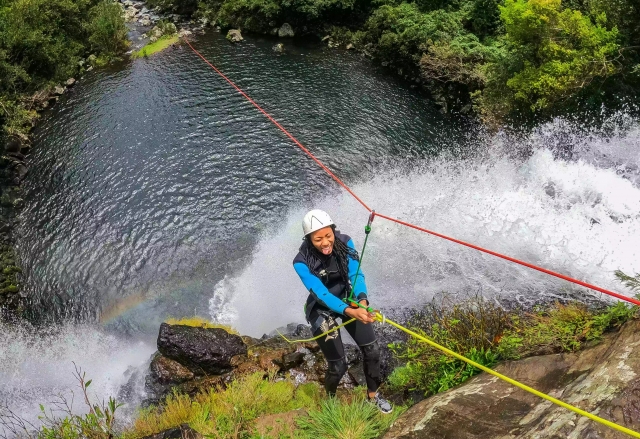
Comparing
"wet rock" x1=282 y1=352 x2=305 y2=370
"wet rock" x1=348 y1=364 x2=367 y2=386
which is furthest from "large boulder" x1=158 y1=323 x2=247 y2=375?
"wet rock" x1=348 y1=364 x2=367 y2=386

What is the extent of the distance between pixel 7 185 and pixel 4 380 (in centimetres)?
854

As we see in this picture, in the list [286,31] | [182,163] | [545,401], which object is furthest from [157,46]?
[545,401]

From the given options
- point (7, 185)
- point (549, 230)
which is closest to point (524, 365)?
point (549, 230)

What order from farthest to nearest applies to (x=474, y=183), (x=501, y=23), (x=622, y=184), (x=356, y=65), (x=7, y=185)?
(x=356, y=65), (x=501, y=23), (x=7, y=185), (x=474, y=183), (x=622, y=184)

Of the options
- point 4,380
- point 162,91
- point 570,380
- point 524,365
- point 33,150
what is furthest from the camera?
point 162,91

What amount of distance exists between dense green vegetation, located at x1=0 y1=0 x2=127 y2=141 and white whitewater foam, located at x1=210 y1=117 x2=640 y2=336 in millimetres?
13447

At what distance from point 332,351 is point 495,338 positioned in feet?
6.54

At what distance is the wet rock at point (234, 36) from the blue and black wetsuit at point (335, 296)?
24454 mm

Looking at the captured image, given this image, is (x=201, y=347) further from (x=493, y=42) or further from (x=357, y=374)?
(x=493, y=42)

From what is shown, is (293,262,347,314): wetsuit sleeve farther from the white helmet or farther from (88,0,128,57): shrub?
(88,0,128,57): shrub

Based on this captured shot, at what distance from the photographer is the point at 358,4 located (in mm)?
25719

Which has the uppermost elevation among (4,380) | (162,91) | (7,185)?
(162,91)

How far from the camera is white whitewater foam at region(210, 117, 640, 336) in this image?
9.39 meters

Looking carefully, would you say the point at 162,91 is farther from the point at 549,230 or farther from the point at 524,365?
the point at 524,365
